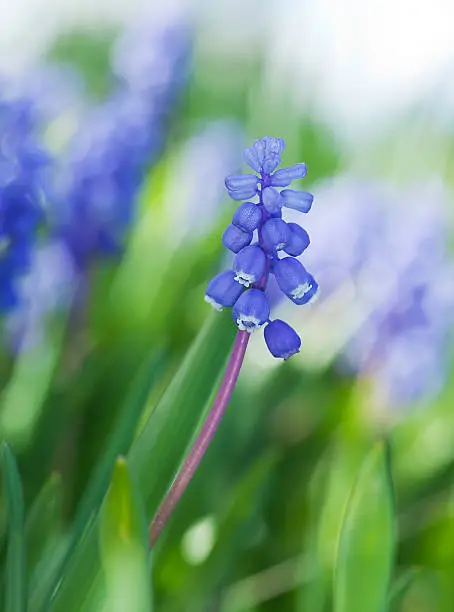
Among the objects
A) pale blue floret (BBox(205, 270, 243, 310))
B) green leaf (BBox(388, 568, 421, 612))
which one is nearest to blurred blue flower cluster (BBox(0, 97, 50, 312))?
pale blue floret (BBox(205, 270, 243, 310))

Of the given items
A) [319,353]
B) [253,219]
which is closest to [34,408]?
[319,353]

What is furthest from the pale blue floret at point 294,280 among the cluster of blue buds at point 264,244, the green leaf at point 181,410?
the green leaf at point 181,410

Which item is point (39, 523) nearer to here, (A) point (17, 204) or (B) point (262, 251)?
(A) point (17, 204)

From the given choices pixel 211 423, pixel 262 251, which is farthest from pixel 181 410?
pixel 262 251

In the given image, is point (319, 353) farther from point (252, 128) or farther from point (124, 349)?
point (252, 128)

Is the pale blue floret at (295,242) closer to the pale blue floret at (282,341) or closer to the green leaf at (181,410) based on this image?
the pale blue floret at (282,341)

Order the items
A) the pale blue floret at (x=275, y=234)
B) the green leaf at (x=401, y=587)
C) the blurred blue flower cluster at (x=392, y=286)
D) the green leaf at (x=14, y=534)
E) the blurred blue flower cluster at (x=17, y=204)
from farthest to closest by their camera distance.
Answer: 1. the blurred blue flower cluster at (x=392, y=286)
2. the blurred blue flower cluster at (x=17, y=204)
3. the green leaf at (x=401, y=587)
4. the green leaf at (x=14, y=534)
5. the pale blue floret at (x=275, y=234)
